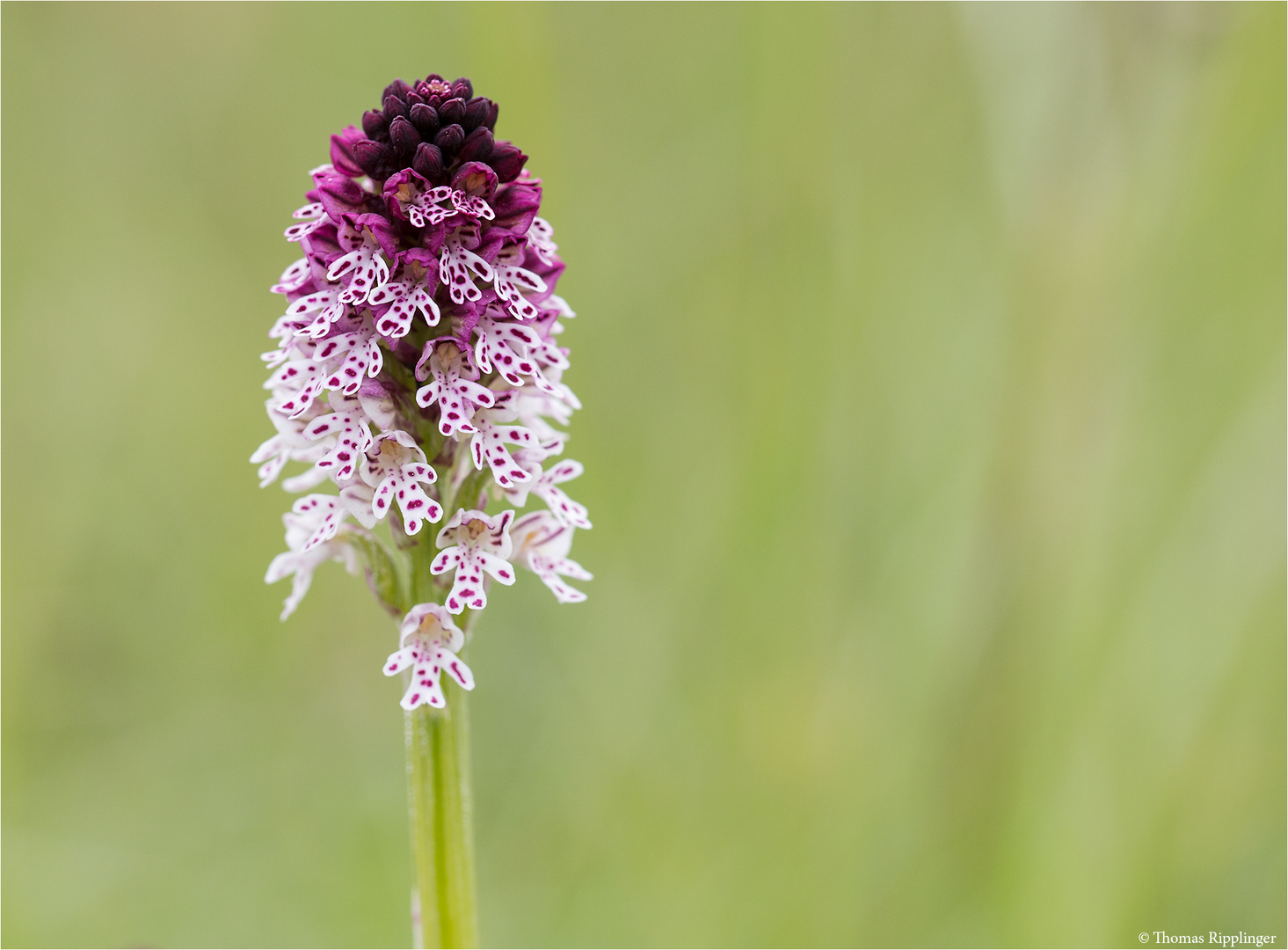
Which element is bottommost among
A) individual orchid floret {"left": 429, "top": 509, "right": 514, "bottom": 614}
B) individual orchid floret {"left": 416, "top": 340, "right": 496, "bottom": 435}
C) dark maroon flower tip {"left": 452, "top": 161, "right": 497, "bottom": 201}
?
individual orchid floret {"left": 429, "top": 509, "right": 514, "bottom": 614}

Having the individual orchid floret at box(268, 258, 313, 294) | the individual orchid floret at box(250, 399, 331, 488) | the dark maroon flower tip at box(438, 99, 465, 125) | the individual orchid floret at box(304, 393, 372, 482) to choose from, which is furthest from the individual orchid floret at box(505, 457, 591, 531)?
the dark maroon flower tip at box(438, 99, 465, 125)

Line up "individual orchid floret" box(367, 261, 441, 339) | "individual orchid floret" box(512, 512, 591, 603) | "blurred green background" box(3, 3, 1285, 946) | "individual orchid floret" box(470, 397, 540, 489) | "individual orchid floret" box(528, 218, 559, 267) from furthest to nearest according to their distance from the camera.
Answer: "blurred green background" box(3, 3, 1285, 946) → "individual orchid floret" box(512, 512, 591, 603) → "individual orchid floret" box(528, 218, 559, 267) → "individual orchid floret" box(470, 397, 540, 489) → "individual orchid floret" box(367, 261, 441, 339)

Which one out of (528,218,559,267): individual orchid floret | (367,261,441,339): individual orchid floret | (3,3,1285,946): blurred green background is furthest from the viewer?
(3,3,1285,946): blurred green background

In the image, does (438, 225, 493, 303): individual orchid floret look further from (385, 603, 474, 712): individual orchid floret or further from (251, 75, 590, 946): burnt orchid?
(385, 603, 474, 712): individual orchid floret

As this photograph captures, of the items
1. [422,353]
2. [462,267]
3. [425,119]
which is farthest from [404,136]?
[422,353]

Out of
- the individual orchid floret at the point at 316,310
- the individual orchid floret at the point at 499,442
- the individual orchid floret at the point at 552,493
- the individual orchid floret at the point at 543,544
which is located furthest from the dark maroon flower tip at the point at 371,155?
the individual orchid floret at the point at 543,544
